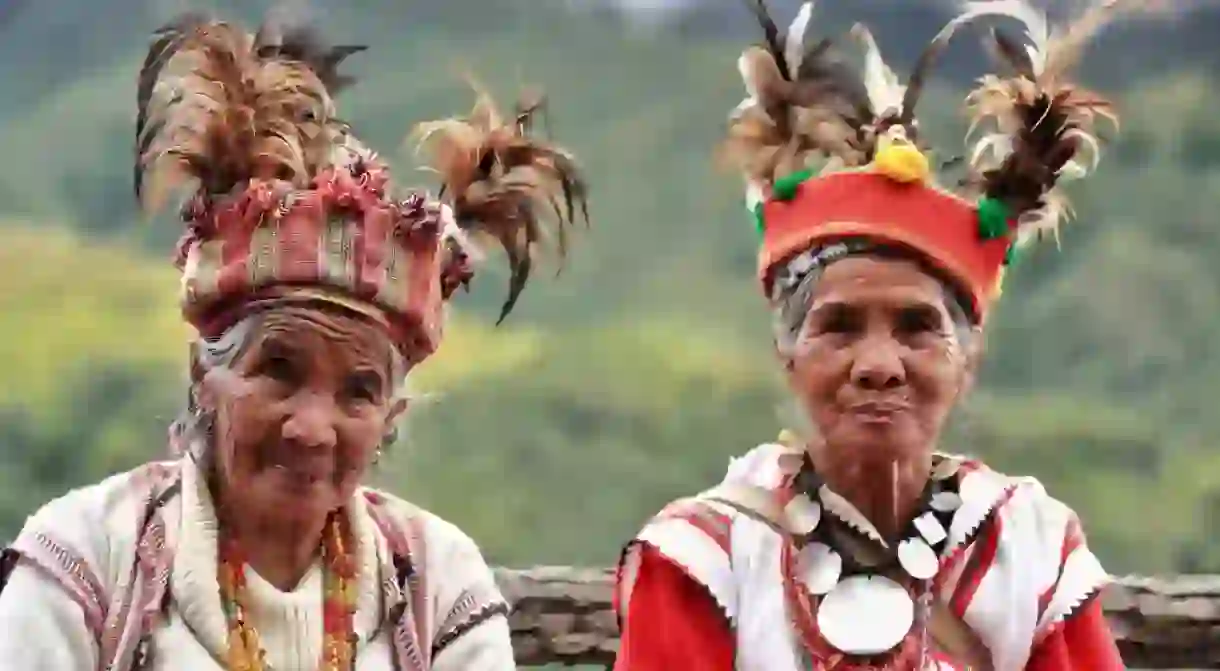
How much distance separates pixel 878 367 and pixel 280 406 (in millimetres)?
587

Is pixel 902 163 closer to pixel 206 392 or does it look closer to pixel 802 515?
pixel 802 515

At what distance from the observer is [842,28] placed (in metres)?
2.11

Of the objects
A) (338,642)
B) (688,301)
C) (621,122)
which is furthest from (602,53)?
(338,642)

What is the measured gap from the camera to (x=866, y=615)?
1478mm

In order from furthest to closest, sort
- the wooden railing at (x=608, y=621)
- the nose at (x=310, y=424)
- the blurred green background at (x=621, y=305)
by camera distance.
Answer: the blurred green background at (x=621, y=305) → the wooden railing at (x=608, y=621) → the nose at (x=310, y=424)

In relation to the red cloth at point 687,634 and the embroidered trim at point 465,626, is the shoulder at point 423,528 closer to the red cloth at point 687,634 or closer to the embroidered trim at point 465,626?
the embroidered trim at point 465,626

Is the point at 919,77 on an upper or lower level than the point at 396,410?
upper

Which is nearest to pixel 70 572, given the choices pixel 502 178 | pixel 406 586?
pixel 406 586

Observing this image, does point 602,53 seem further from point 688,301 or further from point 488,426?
point 488,426

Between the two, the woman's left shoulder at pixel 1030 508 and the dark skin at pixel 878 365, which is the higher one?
the dark skin at pixel 878 365

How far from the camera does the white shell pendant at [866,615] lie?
1462 mm

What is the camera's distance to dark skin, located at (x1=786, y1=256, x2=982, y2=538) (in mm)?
1436

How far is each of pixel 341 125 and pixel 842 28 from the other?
0.82m

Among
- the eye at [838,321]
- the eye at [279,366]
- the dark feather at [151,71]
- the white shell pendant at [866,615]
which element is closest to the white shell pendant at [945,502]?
the white shell pendant at [866,615]
